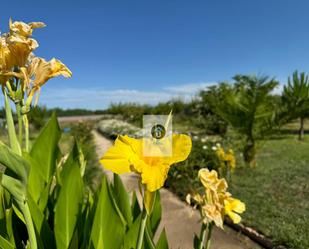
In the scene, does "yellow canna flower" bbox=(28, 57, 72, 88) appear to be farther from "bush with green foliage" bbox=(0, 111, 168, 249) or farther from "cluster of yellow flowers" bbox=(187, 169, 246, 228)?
"cluster of yellow flowers" bbox=(187, 169, 246, 228)

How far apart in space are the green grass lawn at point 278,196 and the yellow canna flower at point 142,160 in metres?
2.44

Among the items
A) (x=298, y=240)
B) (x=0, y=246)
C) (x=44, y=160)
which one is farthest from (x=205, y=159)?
(x=0, y=246)

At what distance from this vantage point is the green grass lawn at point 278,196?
2.86 m

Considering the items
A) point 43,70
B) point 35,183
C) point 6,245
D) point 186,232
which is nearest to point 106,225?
point 6,245

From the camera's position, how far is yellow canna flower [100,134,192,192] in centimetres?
55

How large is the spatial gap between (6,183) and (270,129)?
574 centimetres

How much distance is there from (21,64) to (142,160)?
1.23 feet

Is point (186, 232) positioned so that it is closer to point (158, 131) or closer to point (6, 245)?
point (6, 245)

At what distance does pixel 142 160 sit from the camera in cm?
58

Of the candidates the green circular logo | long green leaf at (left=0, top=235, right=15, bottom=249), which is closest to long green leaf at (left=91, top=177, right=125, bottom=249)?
long green leaf at (left=0, top=235, right=15, bottom=249)

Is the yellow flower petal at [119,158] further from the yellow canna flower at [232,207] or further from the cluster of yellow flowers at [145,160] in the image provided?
the yellow canna flower at [232,207]

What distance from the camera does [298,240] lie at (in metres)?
2.62

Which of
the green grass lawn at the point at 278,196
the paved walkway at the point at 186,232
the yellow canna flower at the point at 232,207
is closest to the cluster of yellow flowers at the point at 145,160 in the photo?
the yellow canna flower at the point at 232,207

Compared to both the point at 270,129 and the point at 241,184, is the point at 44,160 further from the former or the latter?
the point at 270,129
